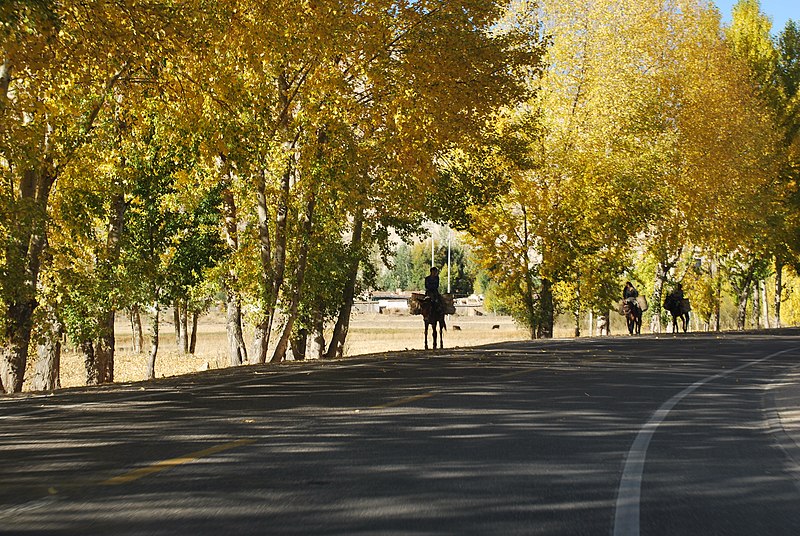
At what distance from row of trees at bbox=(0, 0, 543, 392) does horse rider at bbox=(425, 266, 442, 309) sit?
257cm

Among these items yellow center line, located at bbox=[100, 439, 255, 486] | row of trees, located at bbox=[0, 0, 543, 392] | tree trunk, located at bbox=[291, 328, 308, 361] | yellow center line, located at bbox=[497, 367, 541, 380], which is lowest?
yellow center line, located at bbox=[100, 439, 255, 486]

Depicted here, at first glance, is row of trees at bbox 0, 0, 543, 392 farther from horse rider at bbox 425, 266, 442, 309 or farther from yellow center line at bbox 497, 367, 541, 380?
yellow center line at bbox 497, 367, 541, 380

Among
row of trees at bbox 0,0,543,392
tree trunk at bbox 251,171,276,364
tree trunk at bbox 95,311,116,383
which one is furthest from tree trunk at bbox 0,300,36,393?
tree trunk at bbox 251,171,276,364

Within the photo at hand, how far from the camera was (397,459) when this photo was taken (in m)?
9.20

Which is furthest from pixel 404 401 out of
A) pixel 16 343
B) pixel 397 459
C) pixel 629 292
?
pixel 629 292

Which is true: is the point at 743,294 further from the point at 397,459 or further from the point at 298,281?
the point at 397,459

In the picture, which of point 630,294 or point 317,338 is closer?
point 317,338

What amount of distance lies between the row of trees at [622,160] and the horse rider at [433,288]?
12.2m

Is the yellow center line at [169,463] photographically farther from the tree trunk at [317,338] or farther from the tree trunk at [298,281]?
the tree trunk at [317,338]

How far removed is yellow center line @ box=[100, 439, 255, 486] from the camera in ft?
26.0

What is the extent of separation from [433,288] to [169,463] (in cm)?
1889

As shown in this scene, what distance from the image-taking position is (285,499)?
731 centimetres

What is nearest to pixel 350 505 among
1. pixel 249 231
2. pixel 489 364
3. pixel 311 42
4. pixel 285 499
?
pixel 285 499

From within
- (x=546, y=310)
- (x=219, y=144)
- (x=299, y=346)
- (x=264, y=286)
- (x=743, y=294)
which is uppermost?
(x=219, y=144)
